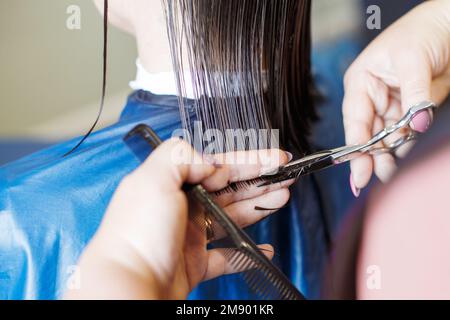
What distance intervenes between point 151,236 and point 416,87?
1.66ft

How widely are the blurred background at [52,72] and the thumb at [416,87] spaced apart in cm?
48

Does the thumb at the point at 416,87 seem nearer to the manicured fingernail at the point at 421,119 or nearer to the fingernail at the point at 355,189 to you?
the manicured fingernail at the point at 421,119

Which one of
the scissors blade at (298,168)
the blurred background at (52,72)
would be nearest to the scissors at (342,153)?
the scissors blade at (298,168)

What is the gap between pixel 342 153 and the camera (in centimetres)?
74

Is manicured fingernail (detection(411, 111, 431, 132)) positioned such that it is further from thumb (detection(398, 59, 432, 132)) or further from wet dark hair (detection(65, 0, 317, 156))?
wet dark hair (detection(65, 0, 317, 156))

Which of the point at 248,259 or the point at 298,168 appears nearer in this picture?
the point at 248,259

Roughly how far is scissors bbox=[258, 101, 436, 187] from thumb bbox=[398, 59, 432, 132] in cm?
1

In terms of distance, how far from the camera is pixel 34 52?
0.90m

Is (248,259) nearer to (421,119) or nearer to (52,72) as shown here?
(421,119)

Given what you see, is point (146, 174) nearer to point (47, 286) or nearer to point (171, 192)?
point (171, 192)

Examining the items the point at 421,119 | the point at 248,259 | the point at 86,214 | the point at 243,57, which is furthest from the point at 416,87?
the point at 86,214

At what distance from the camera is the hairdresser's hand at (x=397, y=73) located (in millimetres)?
818

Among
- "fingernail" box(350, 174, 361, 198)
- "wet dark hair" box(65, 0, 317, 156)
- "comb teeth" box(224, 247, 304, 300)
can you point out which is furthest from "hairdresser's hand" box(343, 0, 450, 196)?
"comb teeth" box(224, 247, 304, 300)

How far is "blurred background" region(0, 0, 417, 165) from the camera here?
870mm
